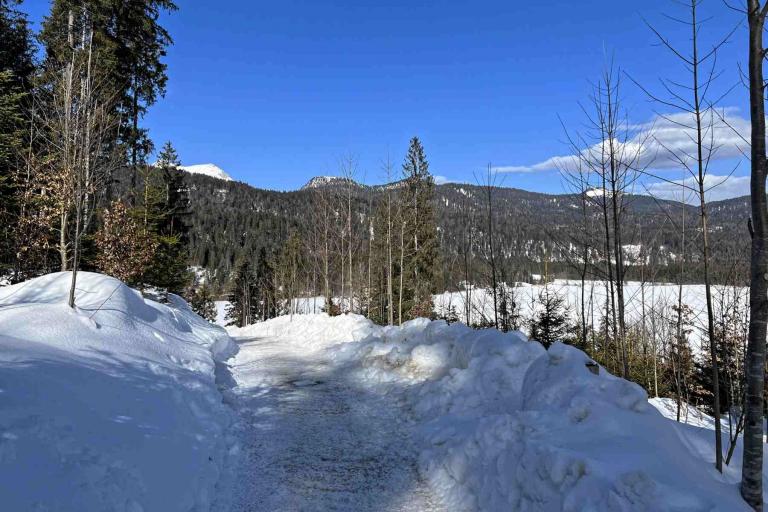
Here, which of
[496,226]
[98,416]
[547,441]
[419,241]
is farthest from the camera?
[496,226]

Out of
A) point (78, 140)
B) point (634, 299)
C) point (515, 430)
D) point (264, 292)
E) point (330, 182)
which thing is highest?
point (330, 182)

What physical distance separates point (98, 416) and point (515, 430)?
4.86m

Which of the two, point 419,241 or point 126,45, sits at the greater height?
point 126,45

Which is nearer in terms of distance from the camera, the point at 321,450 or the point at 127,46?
the point at 321,450

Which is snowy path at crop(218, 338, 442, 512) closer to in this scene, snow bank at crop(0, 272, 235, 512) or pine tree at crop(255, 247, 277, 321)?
snow bank at crop(0, 272, 235, 512)

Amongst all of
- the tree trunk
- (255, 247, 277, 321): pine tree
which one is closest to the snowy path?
the tree trunk

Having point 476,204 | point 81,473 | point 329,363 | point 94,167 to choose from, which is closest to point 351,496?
point 81,473

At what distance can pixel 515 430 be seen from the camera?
5129 millimetres

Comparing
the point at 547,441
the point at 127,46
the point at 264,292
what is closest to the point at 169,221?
the point at 127,46

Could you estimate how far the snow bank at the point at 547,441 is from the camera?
3.54 meters

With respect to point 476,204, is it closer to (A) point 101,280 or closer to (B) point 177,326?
(B) point 177,326

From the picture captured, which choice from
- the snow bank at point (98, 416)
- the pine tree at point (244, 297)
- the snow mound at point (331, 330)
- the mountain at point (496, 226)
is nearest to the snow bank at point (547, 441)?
the mountain at point (496, 226)

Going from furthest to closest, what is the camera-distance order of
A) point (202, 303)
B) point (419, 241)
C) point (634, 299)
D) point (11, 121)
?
A: point (202, 303) → point (419, 241) → point (634, 299) → point (11, 121)

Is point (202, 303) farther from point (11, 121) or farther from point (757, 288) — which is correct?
point (757, 288)
